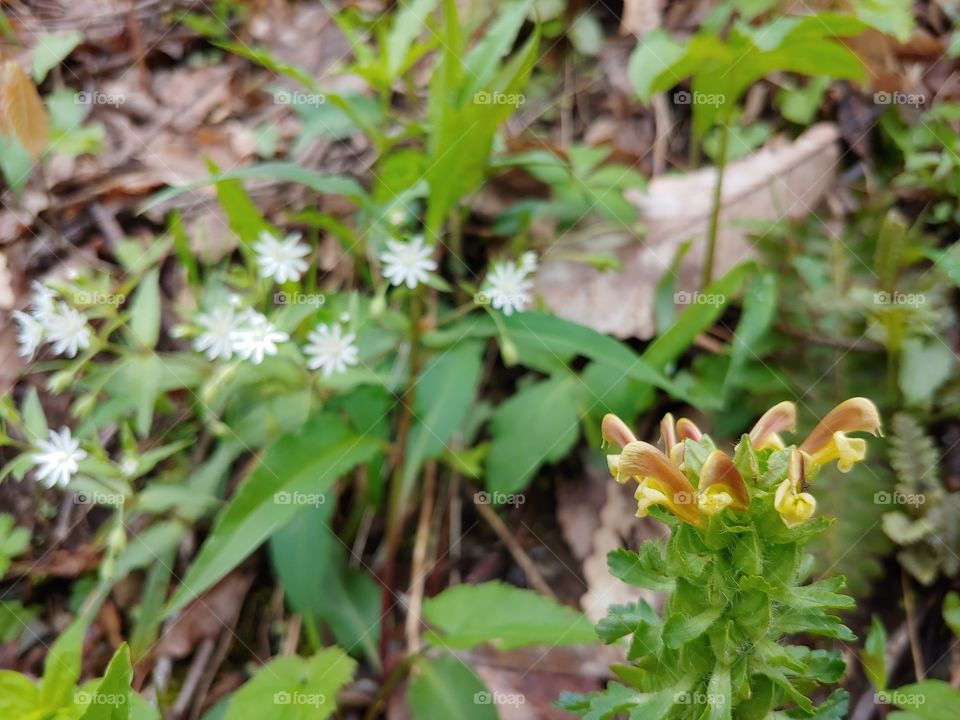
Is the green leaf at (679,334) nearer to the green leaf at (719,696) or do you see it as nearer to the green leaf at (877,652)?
the green leaf at (877,652)

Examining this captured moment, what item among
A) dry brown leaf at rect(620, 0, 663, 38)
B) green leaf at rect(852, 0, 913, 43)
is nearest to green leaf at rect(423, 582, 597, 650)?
green leaf at rect(852, 0, 913, 43)

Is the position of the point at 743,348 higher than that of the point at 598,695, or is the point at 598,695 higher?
the point at 743,348

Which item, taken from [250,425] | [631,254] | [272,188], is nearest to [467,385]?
[250,425]

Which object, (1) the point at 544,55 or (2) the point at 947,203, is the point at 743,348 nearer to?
(2) the point at 947,203

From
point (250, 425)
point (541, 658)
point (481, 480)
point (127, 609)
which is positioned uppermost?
point (250, 425)

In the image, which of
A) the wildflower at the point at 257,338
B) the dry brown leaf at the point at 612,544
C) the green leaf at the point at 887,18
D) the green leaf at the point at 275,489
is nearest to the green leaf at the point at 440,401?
the green leaf at the point at 275,489

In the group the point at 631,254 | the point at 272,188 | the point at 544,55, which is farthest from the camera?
the point at 544,55

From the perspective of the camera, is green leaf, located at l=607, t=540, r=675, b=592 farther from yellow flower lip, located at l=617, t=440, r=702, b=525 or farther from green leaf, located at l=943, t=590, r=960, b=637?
green leaf, located at l=943, t=590, r=960, b=637
